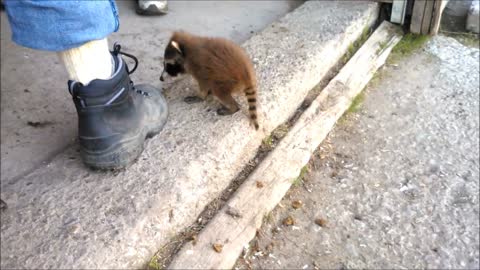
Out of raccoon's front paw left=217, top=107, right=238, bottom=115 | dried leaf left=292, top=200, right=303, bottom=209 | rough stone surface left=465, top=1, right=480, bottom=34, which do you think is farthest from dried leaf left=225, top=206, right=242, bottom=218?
rough stone surface left=465, top=1, right=480, bottom=34

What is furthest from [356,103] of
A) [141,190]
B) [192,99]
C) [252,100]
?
[141,190]

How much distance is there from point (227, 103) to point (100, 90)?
2.11 feet

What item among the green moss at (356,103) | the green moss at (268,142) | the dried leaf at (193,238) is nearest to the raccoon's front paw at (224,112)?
the green moss at (268,142)

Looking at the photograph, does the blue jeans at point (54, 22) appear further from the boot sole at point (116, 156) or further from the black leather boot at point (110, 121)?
the boot sole at point (116, 156)

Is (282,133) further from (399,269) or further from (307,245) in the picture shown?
(399,269)

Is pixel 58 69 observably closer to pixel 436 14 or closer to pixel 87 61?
pixel 87 61

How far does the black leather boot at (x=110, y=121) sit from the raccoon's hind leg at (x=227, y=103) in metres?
0.41

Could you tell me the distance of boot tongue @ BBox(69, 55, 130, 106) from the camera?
1919 mm

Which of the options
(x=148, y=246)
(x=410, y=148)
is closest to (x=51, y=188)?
(x=148, y=246)

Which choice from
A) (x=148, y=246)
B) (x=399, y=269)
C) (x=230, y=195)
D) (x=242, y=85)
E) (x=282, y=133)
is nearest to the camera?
(x=148, y=246)

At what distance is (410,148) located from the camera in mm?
2582

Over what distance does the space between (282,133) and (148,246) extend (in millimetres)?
955

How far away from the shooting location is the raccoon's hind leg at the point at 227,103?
7.80 feet

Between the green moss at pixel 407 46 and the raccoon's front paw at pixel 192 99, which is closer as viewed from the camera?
the raccoon's front paw at pixel 192 99
